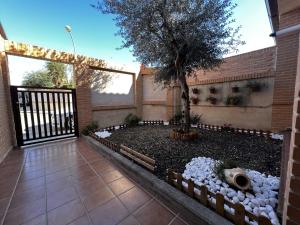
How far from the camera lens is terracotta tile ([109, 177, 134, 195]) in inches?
85.3

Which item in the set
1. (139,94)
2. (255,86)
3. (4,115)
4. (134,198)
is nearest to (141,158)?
(134,198)

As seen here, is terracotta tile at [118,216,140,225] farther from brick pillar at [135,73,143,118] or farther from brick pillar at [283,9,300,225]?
brick pillar at [135,73,143,118]

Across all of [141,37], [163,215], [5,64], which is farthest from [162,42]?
[5,64]

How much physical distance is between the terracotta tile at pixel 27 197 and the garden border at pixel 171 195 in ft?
4.23

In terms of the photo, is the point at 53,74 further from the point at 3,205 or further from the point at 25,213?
the point at 25,213

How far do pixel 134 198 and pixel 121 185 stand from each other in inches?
15.7

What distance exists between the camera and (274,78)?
4.29 m

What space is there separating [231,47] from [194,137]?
2.74 metres

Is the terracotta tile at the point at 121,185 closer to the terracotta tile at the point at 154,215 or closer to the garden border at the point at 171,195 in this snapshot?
the garden border at the point at 171,195

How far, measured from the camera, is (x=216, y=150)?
127 inches

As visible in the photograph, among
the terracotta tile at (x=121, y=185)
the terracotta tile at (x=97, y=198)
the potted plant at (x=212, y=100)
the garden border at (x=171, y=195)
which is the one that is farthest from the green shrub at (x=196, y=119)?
the terracotta tile at (x=97, y=198)

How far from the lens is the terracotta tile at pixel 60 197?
6.16 ft

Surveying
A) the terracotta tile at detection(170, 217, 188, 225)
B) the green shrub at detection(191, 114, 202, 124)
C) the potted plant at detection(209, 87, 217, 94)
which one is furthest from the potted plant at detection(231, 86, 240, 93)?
the terracotta tile at detection(170, 217, 188, 225)

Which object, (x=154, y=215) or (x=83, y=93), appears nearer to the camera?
(x=154, y=215)
